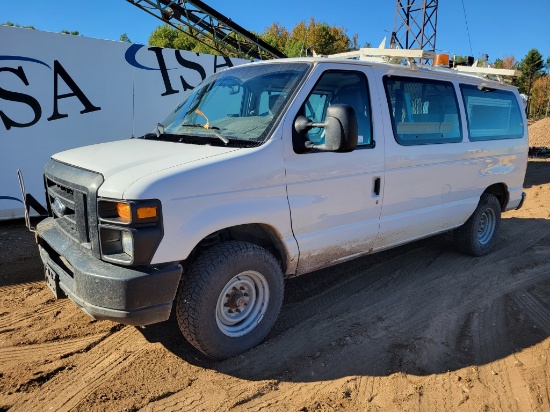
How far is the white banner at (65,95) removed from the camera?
685cm

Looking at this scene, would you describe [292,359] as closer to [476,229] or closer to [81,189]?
[81,189]

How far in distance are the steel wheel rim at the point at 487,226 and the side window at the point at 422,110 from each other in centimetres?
157

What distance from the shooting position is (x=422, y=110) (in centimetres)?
437

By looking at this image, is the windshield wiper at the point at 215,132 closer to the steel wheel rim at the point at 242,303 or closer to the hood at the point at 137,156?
the hood at the point at 137,156

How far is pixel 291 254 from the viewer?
11.0 feet

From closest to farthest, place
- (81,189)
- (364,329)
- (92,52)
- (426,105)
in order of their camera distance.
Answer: (81,189), (364,329), (426,105), (92,52)

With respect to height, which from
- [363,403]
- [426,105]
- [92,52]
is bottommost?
[363,403]

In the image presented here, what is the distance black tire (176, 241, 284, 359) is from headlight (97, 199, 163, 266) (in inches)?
17.9

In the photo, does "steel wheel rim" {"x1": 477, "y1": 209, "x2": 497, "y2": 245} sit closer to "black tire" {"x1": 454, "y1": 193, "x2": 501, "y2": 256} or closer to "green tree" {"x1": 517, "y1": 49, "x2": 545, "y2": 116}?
"black tire" {"x1": 454, "y1": 193, "x2": 501, "y2": 256}

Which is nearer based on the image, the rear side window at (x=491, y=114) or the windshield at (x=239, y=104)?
the windshield at (x=239, y=104)

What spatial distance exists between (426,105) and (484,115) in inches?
47.8

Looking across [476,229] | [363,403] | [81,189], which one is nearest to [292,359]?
[363,403]

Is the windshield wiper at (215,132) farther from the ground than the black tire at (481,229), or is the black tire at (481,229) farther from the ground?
the windshield wiper at (215,132)

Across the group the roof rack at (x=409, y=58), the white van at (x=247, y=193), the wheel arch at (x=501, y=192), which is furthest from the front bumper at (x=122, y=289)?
the wheel arch at (x=501, y=192)
